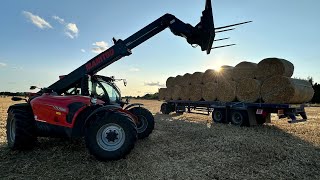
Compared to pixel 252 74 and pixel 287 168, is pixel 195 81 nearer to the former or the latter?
pixel 252 74

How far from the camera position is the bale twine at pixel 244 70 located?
1215 centimetres

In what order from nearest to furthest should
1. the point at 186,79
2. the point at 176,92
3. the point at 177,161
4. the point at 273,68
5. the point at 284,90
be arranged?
the point at 177,161
the point at 284,90
the point at 273,68
the point at 186,79
the point at 176,92

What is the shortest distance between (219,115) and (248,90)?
2215mm

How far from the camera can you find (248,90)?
12094mm

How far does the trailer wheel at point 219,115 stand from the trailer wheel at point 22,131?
357 inches

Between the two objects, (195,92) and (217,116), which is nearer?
(217,116)

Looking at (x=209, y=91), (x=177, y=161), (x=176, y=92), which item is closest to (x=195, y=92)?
(x=209, y=91)

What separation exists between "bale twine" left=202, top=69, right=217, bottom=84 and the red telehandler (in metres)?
6.90

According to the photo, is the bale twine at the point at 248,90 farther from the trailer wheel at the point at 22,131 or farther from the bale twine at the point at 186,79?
the trailer wheel at the point at 22,131

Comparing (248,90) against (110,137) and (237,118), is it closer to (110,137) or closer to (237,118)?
(237,118)


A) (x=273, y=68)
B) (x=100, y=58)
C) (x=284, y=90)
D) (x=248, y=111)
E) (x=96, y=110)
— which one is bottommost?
(x=248, y=111)

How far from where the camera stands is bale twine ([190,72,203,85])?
15.5 m

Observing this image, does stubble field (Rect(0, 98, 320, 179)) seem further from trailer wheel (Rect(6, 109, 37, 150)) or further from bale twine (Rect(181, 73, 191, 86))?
bale twine (Rect(181, 73, 191, 86))

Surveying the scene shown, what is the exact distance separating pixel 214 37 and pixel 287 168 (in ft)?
12.1
